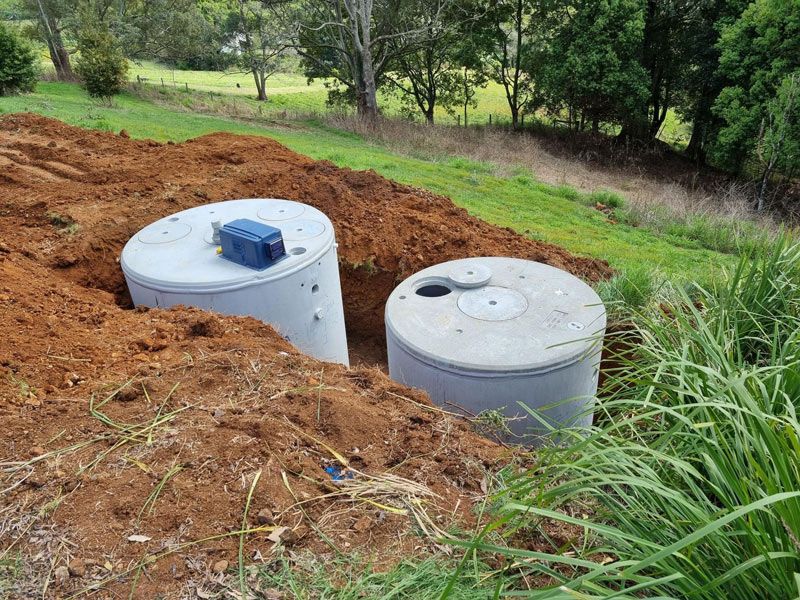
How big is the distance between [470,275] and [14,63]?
67.5 ft

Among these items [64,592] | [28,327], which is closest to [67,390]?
[28,327]

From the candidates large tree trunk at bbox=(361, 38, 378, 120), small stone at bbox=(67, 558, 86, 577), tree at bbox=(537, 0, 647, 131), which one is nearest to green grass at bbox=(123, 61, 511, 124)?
tree at bbox=(537, 0, 647, 131)

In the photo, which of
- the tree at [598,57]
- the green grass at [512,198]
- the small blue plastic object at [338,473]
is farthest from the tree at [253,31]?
the small blue plastic object at [338,473]

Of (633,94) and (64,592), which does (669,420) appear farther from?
(633,94)

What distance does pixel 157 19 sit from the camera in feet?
111

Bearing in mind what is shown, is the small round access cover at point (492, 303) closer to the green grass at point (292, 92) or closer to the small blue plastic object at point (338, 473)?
the small blue plastic object at point (338, 473)

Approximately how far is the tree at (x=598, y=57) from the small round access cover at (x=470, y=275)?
19308 mm

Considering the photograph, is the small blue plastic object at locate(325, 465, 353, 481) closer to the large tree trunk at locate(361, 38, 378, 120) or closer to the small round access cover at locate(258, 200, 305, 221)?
the small round access cover at locate(258, 200, 305, 221)

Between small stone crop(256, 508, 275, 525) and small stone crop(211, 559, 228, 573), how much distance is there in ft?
0.78

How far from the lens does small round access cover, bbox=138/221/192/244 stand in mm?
6012

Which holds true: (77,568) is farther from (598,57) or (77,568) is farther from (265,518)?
(598,57)

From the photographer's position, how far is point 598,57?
2153cm

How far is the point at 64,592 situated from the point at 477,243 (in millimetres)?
6624

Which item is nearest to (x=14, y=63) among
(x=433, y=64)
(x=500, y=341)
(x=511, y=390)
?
(x=433, y=64)
